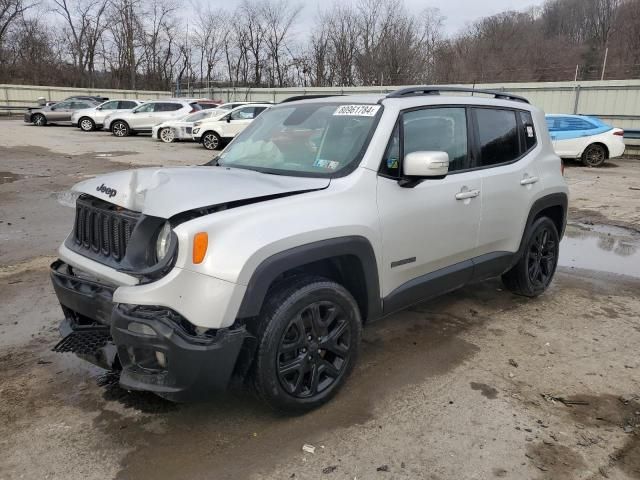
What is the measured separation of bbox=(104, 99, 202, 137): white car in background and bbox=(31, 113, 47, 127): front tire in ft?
25.3

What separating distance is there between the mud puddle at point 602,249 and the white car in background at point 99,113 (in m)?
22.8

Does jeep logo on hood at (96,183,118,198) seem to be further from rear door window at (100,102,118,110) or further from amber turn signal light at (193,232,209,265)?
rear door window at (100,102,118,110)

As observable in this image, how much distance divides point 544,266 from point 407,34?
46330mm

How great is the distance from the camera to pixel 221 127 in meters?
19.1

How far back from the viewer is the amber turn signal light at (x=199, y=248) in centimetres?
258

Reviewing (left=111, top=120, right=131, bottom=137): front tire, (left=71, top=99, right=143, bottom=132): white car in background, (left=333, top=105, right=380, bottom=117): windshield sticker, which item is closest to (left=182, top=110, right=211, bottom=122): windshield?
(left=111, top=120, right=131, bottom=137): front tire

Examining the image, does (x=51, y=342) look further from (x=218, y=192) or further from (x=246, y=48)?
(x=246, y=48)

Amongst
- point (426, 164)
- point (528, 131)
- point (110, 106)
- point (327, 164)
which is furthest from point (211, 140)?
point (426, 164)

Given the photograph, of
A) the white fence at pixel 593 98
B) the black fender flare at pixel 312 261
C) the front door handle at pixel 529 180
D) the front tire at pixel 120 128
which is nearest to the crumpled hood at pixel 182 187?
the black fender flare at pixel 312 261

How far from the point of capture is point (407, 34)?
47.4 meters

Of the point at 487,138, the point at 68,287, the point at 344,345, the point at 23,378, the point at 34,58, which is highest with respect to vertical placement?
the point at 34,58

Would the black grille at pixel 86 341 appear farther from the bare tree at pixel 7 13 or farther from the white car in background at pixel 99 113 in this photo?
the bare tree at pixel 7 13

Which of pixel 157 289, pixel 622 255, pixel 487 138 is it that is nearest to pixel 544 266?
pixel 487 138

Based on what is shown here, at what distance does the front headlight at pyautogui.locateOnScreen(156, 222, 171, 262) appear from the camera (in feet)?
8.92
